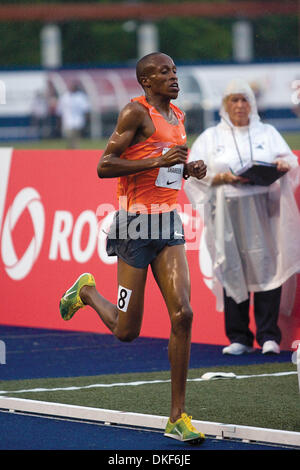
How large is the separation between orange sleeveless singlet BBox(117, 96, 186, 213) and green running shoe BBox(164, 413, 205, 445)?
127cm

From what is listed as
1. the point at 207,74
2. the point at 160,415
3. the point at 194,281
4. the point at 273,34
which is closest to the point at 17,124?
the point at 207,74

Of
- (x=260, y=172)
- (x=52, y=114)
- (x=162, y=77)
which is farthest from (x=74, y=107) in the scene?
(x=162, y=77)

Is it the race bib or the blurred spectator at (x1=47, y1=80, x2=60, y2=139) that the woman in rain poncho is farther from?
the blurred spectator at (x1=47, y1=80, x2=60, y2=139)

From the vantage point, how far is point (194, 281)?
36.9 feet

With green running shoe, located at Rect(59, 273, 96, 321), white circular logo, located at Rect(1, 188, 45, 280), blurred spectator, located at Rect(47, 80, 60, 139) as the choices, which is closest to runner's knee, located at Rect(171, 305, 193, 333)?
green running shoe, located at Rect(59, 273, 96, 321)

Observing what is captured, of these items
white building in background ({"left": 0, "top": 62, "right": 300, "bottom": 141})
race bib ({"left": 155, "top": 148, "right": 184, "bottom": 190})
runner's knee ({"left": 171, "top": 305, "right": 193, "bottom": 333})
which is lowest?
runner's knee ({"left": 171, "top": 305, "right": 193, "bottom": 333})

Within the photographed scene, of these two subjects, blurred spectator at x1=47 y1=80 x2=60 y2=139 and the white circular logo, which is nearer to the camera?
the white circular logo

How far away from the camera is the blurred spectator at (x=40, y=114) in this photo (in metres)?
40.7

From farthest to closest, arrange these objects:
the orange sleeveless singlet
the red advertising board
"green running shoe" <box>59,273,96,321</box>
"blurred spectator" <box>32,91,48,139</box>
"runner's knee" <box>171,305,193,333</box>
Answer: "blurred spectator" <box>32,91,48,139</box> < the red advertising board < "green running shoe" <box>59,273,96,321</box> < the orange sleeveless singlet < "runner's knee" <box>171,305,193,333</box>

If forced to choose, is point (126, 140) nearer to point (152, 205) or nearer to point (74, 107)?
point (152, 205)

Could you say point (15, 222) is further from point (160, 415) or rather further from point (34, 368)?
point (160, 415)

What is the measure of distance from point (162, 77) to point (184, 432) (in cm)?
210

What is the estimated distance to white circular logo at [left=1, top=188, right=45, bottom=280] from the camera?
1237cm

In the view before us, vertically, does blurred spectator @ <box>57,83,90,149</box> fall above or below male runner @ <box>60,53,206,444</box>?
above
